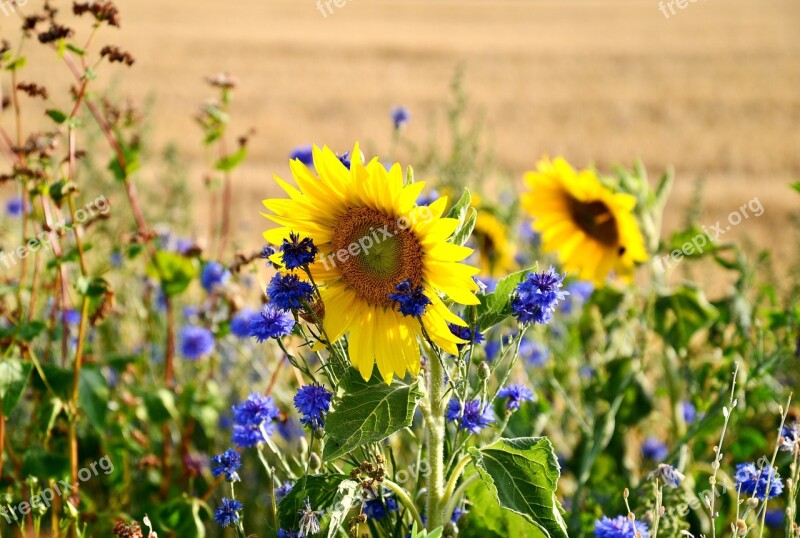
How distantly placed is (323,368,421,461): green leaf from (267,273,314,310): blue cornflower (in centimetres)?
15

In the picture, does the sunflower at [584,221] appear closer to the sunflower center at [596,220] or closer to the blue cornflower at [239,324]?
the sunflower center at [596,220]

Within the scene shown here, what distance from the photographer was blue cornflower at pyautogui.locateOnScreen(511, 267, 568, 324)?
1347mm

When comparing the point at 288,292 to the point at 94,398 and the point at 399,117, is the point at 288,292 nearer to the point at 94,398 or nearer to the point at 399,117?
the point at 94,398

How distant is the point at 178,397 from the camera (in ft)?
7.92

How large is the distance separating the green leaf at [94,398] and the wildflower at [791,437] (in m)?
1.28

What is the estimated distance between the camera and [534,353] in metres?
2.89

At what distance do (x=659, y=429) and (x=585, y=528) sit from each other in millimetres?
1312

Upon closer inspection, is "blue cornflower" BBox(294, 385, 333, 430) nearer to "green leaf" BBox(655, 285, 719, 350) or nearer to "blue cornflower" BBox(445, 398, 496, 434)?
"blue cornflower" BBox(445, 398, 496, 434)

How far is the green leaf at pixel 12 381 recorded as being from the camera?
1.70 meters

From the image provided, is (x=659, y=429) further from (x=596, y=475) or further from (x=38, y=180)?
(x=38, y=180)

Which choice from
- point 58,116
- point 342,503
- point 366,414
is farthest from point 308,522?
point 58,116

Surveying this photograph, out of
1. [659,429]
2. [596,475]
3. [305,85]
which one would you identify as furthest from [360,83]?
[596,475]

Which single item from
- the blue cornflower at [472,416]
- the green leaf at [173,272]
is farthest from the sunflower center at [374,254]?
the green leaf at [173,272]

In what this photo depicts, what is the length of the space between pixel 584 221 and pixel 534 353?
54cm
